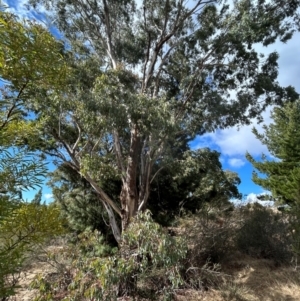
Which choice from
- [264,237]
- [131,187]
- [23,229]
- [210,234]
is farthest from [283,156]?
[23,229]

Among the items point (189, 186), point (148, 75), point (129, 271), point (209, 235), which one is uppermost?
point (148, 75)

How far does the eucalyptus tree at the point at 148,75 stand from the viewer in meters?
7.57

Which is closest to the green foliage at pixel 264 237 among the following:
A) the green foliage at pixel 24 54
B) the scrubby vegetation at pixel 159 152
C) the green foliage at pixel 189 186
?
the scrubby vegetation at pixel 159 152

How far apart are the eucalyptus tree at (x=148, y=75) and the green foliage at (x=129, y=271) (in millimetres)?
2315

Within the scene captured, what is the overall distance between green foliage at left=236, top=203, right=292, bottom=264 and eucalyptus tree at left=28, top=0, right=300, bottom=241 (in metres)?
2.99

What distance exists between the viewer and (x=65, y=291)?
5.43 metres

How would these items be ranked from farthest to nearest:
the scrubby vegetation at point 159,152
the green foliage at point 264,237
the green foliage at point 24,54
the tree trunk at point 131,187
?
1. the tree trunk at point 131,187
2. the green foliage at point 264,237
3. the scrubby vegetation at point 159,152
4. the green foliage at point 24,54

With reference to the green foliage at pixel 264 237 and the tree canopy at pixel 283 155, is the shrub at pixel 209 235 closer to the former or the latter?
the green foliage at pixel 264 237

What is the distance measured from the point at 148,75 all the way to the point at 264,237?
19.9ft

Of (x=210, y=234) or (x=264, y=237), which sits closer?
(x=210, y=234)

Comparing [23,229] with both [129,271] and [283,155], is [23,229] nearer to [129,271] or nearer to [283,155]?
[129,271]

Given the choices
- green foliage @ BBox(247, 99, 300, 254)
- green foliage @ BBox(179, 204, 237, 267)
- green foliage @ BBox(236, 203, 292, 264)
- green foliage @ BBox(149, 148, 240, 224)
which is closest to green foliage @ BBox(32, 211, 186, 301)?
green foliage @ BBox(179, 204, 237, 267)

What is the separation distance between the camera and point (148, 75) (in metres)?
9.16

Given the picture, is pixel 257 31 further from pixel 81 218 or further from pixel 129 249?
pixel 81 218
